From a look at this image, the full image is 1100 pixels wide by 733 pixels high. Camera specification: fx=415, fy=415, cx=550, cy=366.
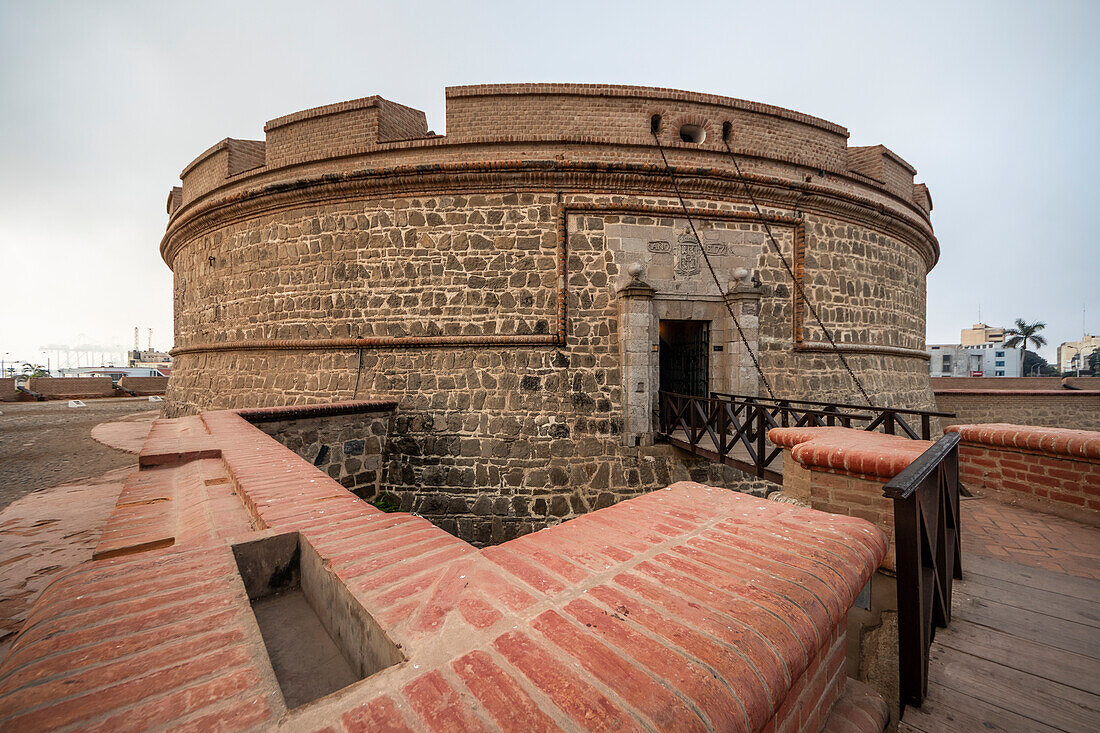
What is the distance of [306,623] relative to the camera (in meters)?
1.32

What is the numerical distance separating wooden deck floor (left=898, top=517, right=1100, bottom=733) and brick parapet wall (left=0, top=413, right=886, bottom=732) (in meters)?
0.75

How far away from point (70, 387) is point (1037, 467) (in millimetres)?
30632

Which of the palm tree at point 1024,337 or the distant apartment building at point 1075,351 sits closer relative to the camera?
the palm tree at point 1024,337

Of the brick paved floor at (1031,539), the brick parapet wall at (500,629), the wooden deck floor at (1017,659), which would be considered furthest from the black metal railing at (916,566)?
the brick paved floor at (1031,539)

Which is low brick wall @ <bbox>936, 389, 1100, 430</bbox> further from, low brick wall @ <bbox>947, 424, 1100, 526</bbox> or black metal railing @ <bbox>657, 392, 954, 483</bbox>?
low brick wall @ <bbox>947, 424, 1100, 526</bbox>

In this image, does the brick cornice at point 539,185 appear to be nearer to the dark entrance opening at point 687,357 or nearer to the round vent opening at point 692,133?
the round vent opening at point 692,133

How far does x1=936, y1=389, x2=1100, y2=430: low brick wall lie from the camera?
12.9 metres

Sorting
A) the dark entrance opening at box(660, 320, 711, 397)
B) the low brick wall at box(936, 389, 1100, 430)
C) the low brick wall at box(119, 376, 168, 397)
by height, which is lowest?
the low brick wall at box(936, 389, 1100, 430)

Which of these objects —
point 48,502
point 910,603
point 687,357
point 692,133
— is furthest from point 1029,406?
point 48,502

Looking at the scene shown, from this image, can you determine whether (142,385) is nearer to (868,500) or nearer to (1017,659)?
(868,500)

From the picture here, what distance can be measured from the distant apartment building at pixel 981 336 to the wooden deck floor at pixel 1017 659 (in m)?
92.9

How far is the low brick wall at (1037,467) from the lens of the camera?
330 cm

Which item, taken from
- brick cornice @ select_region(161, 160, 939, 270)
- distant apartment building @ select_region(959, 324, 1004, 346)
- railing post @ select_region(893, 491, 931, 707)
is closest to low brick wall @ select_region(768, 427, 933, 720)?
railing post @ select_region(893, 491, 931, 707)

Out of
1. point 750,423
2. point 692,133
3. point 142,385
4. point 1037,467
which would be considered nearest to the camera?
point 1037,467
